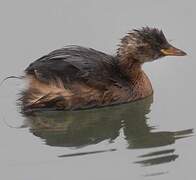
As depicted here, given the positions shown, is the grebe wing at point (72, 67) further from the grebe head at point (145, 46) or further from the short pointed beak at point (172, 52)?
the short pointed beak at point (172, 52)

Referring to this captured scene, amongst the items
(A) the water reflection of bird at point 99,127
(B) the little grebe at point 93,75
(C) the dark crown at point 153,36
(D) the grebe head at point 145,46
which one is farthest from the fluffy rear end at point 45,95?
(C) the dark crown at point 153,36

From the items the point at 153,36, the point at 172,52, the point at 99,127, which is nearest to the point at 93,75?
the point at 99,127

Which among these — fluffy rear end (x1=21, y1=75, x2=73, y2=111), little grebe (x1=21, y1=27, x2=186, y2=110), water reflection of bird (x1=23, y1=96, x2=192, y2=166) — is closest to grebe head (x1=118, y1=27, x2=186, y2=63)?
little grebe (x1=21, y1=27, x2=186, y2=110)

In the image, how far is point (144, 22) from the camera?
41.0 feet

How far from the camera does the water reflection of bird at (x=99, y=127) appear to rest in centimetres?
982

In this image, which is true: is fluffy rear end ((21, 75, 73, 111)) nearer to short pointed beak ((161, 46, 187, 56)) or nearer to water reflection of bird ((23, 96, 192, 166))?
water reflection of bird ((23, 96, 192, 166))

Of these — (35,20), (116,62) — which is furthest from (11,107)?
(35,20)

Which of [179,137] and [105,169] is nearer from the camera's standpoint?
[105,169]

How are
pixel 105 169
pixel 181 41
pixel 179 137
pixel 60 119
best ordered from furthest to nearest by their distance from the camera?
pixel 181 41 < pixel 60 119 < pixel 179 137 < pixel 105 169

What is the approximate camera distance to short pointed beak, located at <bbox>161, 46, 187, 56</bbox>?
1111 centimetres

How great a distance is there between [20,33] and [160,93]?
2340 millimetres

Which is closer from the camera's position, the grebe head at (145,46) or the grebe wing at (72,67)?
the grebe wing at (72,67)

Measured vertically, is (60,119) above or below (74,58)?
below

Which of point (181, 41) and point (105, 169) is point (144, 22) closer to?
point (181, 41)
